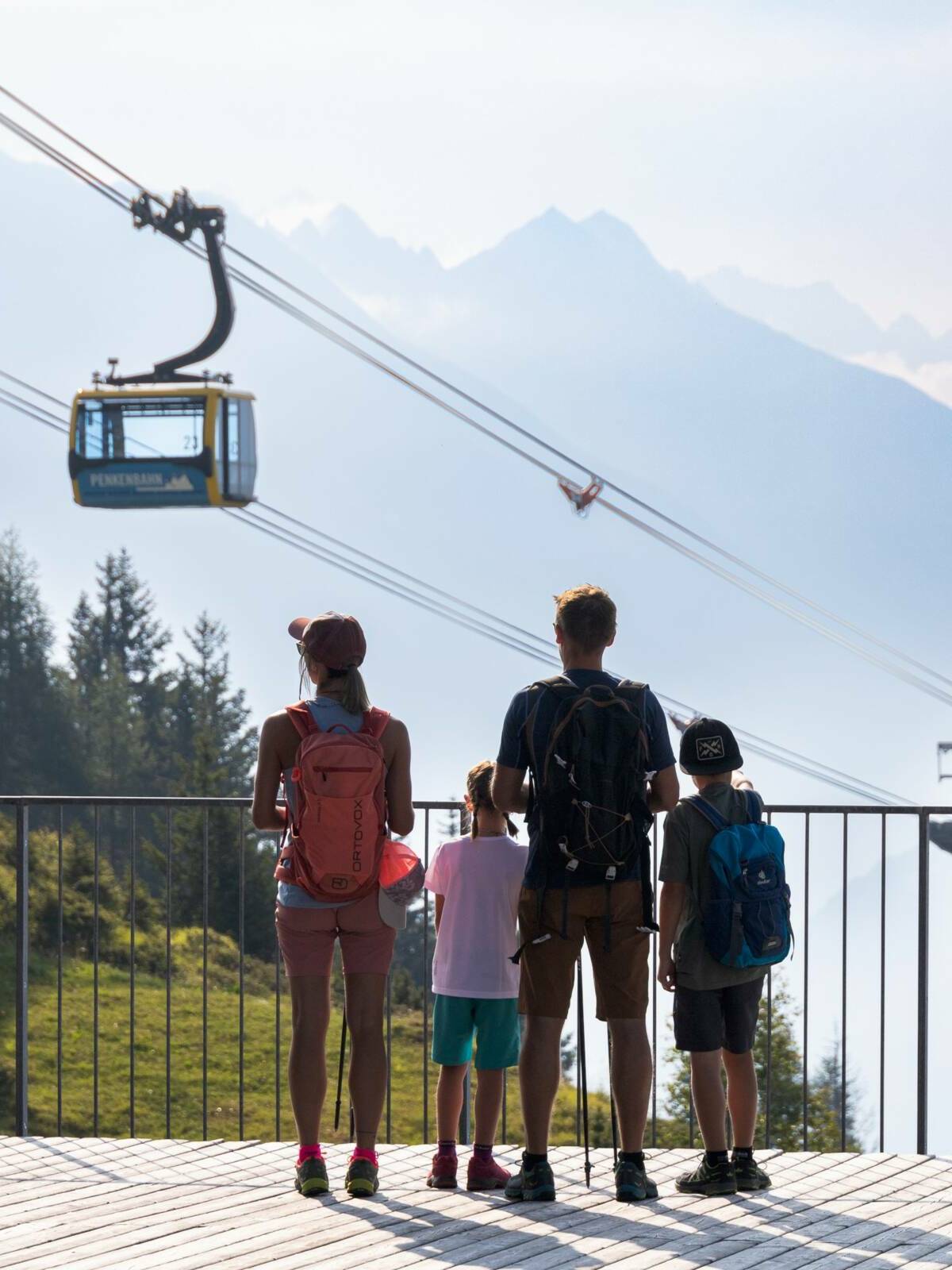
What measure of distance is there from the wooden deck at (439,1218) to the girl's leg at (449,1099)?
171mm

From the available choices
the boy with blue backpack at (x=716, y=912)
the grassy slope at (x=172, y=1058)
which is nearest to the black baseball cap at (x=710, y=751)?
the boy with blue backpack at (x=716, y=912)

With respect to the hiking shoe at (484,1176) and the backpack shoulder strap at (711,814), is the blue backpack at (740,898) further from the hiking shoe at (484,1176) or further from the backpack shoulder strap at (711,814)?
the hiking shoe at (484,1176)

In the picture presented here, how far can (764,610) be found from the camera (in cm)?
19525

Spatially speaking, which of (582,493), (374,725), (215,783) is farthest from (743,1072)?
(215,783)

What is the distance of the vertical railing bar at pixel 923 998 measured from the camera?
17.3ft

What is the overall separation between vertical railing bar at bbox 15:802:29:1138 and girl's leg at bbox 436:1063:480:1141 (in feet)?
5.28

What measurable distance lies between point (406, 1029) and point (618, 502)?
5731 inches

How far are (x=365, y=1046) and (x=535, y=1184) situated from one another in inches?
23.2

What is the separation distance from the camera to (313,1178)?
465 cm

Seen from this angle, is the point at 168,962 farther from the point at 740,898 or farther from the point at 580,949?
the point at 740,898

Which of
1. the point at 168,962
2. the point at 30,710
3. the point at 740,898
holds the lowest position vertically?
the point at 30,710

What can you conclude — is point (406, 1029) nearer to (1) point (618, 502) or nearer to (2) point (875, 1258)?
(2) point (875, 1258)

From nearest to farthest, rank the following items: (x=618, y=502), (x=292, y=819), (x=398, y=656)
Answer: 1. (x=292, y=819)
2. (x=398, y=656)
3. (x=618, y=502)

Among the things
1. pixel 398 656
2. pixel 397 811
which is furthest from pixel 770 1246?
pixel 398 656
